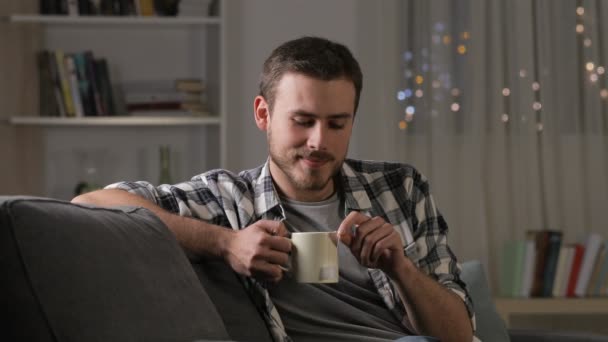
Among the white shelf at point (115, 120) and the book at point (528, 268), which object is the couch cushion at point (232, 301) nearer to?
the white shelf at point (115, 120)

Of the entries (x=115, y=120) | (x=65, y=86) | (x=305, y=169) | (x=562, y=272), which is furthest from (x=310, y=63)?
(x=562, y=272)

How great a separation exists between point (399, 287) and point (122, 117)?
7.36 feet

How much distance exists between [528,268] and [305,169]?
2.13m

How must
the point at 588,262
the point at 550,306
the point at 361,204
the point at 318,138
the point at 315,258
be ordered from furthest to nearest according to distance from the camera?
1. the point at 588,262
2. the point at 550,306
3. the point at 361,204
4. the point at 318,138
5. the point at 315,258

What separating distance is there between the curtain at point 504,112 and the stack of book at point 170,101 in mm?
865

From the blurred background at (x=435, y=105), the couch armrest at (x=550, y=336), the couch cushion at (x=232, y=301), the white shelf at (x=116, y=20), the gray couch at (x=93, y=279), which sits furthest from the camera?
the blurred background at (x=435, y=105)

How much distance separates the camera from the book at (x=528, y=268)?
12.0 ft

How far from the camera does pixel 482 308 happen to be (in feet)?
6.54

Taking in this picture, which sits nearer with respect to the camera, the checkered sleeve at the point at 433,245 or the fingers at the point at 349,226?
the fingers at the point at 349,226

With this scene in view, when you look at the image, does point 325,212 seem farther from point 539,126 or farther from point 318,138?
point 539,126

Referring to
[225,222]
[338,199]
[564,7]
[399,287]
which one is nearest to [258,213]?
[225,222]

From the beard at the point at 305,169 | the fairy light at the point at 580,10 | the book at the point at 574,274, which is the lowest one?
the book at the point at 574,274

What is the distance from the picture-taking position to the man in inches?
65.1

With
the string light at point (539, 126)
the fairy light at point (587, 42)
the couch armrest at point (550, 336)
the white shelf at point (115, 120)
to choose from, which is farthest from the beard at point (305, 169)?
the fairy light at point (587, 42)
